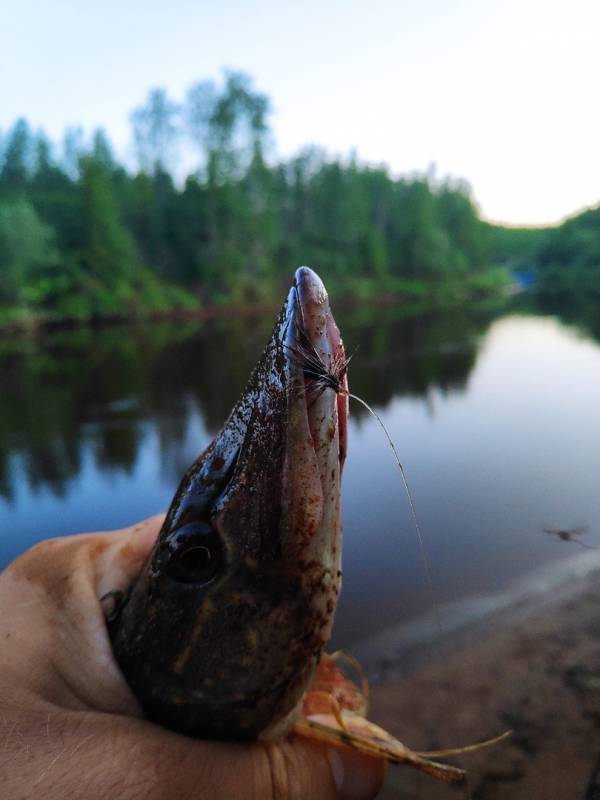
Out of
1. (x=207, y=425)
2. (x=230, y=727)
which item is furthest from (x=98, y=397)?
(x=230, y=727)

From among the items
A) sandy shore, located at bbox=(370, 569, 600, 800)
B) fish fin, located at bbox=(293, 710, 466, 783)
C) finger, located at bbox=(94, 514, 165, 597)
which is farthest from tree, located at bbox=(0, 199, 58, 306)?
fish fin, located at bbox=(293, 710, 466, 783)

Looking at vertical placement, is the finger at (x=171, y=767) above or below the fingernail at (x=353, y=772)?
above

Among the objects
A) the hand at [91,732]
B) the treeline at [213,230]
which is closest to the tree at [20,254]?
the treeline at [213,230]

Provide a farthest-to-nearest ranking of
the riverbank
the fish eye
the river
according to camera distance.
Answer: the riverbank
the river
the fish eye

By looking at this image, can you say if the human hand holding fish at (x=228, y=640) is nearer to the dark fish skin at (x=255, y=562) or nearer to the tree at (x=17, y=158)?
the dark fish skin at (x=255, y=562)

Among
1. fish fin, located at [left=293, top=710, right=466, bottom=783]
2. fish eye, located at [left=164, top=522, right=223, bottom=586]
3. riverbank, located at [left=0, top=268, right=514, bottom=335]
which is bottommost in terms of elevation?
fish fin, located at [left=293, top=710, right=466, bottom=783]

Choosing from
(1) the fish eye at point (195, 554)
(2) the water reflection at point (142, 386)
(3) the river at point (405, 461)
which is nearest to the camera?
(1) the fish eye at point (195, 554)

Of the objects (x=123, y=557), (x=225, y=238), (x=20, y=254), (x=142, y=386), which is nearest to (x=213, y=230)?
(x=225, y=238)

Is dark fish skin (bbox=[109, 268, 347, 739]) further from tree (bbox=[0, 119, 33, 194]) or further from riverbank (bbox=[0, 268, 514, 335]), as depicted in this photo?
tree (bbox=[0, 119, 33, 194])
